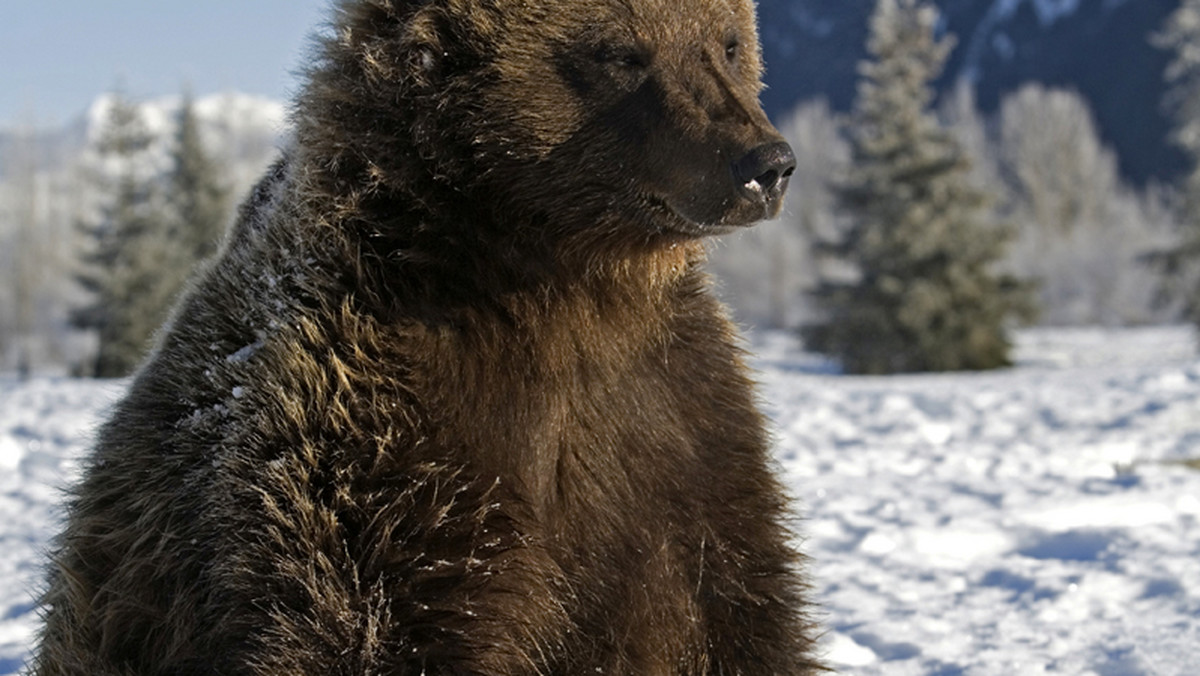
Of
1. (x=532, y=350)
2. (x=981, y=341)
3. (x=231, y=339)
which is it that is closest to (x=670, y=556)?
(x=532, y=350)

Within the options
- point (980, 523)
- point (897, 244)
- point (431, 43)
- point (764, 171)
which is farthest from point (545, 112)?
point (897, 244)

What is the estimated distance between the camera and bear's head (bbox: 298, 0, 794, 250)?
2840mm

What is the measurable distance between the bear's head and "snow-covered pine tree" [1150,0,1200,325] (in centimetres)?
2802

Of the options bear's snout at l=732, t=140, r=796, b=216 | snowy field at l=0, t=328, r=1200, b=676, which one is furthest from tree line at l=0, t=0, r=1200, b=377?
bear's snout at l=732, t=140, r=796, b=216

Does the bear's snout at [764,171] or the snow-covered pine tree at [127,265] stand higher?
the bear's snout at [764,171]

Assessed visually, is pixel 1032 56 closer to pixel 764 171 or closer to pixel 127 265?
pixel 127 265

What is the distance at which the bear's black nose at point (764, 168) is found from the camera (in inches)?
107

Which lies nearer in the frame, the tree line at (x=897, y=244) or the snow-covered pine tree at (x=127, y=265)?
the tree line at (x=897, y=244)

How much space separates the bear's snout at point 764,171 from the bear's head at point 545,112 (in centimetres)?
3

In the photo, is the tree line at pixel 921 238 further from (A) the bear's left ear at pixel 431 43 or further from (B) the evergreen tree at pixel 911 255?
(A) the bear's left ear at pixel 431 43

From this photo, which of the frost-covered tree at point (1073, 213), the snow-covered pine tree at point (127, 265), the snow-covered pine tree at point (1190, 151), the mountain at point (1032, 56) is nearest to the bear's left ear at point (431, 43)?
the snow-covered pine tree at point (1190, 151)

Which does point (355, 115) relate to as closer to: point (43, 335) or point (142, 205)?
point (142, 205)

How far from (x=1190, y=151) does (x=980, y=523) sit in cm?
2784

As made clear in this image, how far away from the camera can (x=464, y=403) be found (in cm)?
275
